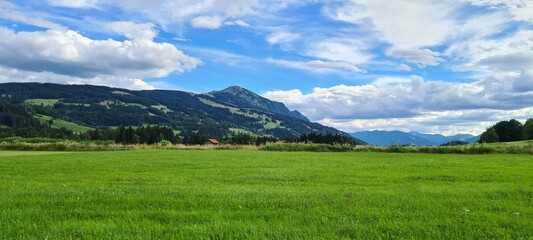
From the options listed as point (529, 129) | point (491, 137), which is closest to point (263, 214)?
point (491, 137)

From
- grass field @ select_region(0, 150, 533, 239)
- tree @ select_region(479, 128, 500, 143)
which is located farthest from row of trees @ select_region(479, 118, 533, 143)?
grass field @ select_region(0, 150, 533, 239)

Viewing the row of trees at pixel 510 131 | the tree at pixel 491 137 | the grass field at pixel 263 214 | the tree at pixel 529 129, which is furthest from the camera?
the row of trees at pixel 510 131

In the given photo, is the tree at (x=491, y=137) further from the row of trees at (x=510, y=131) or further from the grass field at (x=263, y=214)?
the grass field at (x=263, y=214)

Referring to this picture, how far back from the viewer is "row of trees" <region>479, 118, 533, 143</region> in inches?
5349

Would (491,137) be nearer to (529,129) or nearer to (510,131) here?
(510,131)

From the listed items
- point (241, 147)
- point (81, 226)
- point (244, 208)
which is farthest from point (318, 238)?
point (241, 147)

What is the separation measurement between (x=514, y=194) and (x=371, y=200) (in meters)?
5.66

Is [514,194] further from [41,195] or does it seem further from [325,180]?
[41,195]

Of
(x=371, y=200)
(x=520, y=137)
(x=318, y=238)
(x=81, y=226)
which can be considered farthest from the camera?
(x=520, y=137)

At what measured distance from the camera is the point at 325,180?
1995 cm

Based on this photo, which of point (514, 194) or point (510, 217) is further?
point (514, 194)

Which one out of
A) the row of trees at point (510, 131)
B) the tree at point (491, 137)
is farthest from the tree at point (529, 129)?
the tree at point (491, 137)

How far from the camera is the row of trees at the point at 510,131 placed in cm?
13588

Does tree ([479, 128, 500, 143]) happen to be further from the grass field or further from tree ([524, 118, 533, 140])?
the grass field
